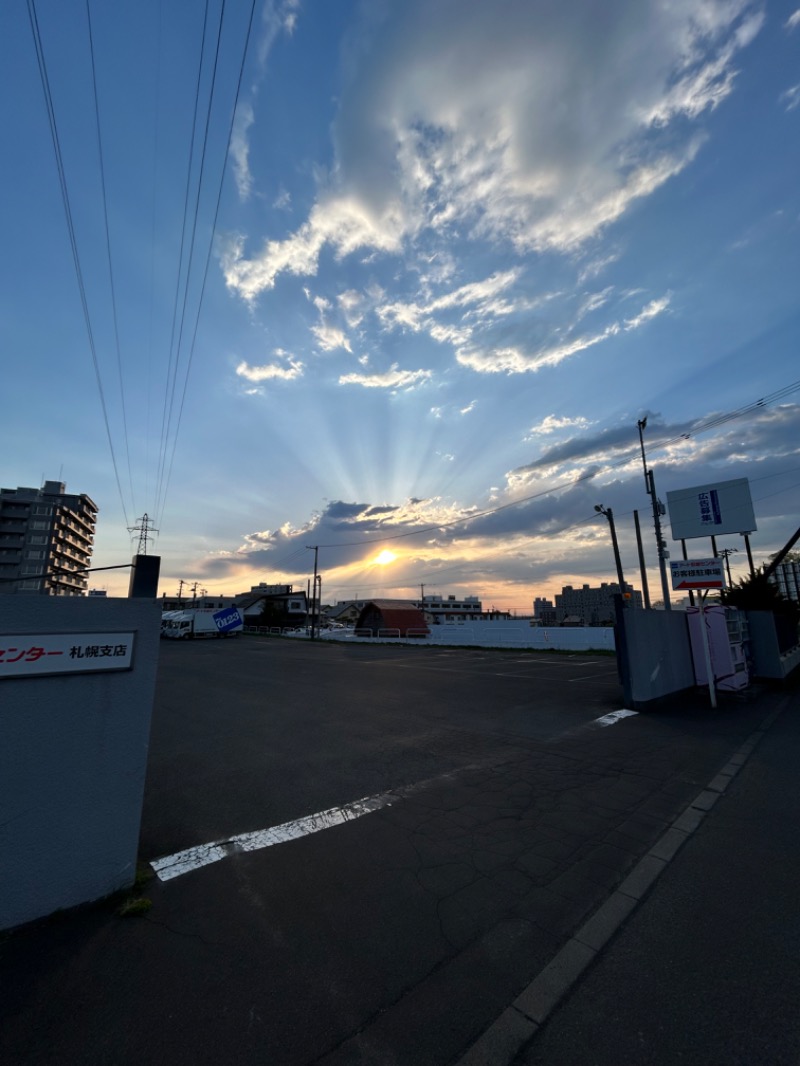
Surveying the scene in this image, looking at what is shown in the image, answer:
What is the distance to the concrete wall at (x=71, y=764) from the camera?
9.24 ft

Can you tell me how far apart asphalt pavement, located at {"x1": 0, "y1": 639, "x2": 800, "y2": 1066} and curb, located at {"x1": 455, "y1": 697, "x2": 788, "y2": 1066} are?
0.01 meters

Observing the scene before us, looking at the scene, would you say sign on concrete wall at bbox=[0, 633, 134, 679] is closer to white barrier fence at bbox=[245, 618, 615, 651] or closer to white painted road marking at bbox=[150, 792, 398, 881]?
white painted road marking at bbox=[150, 792, 398, 881]

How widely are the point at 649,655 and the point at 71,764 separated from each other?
1035cm

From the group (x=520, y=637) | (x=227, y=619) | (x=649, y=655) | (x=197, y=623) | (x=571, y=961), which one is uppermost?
(x=227, y=619)

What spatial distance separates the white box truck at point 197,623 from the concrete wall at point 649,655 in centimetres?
4494

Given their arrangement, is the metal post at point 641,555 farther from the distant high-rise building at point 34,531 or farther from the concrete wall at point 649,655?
the distant high-rise building at point 34,531

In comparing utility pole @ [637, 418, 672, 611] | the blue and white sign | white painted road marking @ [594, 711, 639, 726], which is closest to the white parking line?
white painted road marking @ [594, 711, 639, 726]

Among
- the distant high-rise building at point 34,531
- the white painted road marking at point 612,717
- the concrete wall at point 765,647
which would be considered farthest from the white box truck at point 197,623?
the white painted road marking at point 612,717

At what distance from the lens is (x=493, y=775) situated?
579 cm

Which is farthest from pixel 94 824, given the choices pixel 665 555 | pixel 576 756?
pixel 665 555

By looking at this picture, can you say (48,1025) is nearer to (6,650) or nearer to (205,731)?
(6,650)

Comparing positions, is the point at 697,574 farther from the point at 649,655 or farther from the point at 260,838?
the point at 260,838

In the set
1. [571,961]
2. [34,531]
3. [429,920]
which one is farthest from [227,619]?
[34,531]

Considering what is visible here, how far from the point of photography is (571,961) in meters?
2.59
